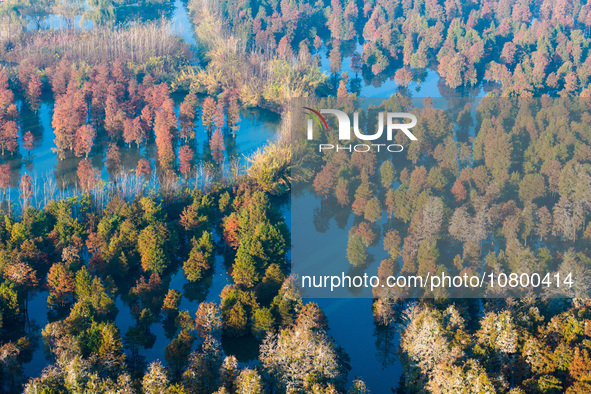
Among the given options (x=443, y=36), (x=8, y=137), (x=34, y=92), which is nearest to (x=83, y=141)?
(x=8, y=137)

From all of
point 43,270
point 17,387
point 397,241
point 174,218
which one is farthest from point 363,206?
point 17,387

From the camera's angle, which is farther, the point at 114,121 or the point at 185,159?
the point at 114,121

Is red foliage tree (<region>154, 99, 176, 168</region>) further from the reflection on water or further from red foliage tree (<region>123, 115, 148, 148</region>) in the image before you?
the reflection on water

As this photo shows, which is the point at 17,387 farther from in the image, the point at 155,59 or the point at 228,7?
the point at 228,7

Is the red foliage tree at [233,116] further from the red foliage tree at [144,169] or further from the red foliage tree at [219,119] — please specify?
the red foliage tree at [144,169]

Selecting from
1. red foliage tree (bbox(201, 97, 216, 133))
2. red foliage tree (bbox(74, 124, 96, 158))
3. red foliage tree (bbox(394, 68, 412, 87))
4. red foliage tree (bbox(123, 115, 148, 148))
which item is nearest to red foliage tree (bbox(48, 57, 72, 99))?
red foliage tree (bbox(74, 124, 96, 158))

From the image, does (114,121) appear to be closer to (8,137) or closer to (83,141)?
(83,141)

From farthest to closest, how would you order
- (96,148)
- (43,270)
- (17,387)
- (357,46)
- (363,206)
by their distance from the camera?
(357,46) → (96,148) → (363,206) → (43,270) → (17,387)
